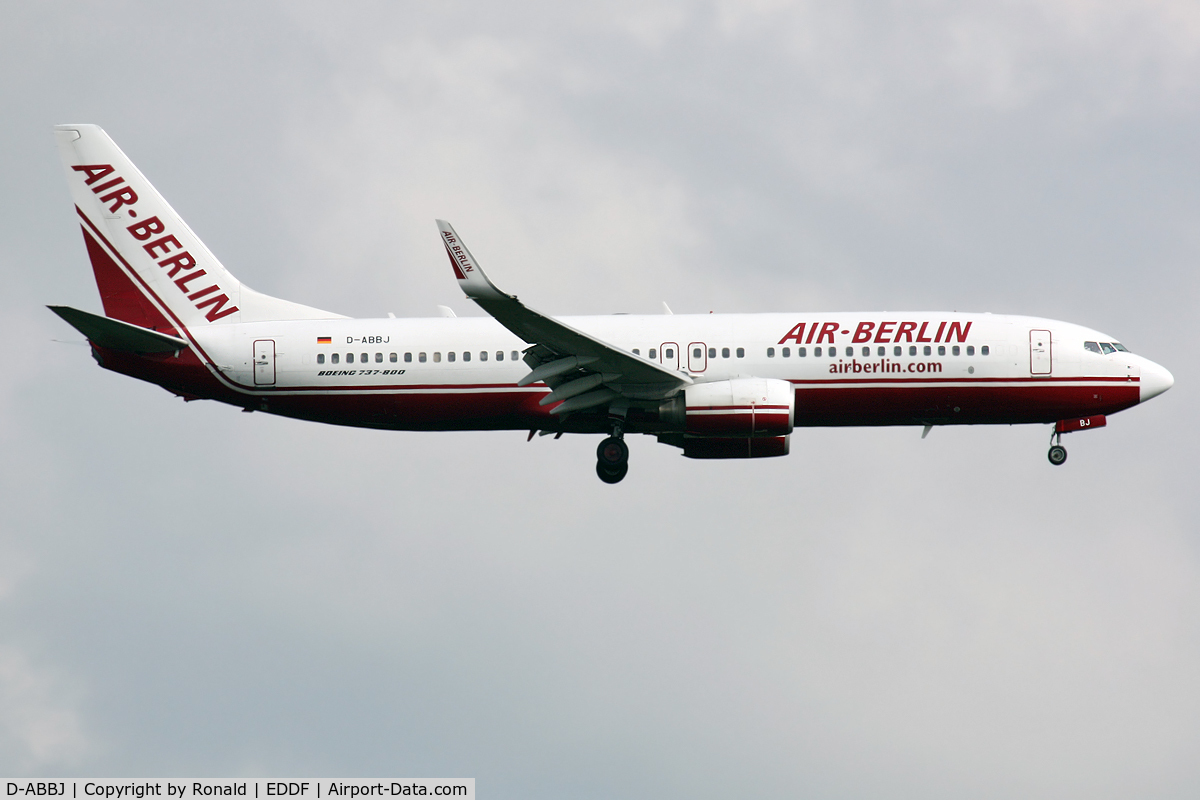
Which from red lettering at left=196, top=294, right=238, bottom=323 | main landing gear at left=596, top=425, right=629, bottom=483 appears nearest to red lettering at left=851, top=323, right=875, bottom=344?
main landing gear at left=596, top=425, right=629, bottom=483

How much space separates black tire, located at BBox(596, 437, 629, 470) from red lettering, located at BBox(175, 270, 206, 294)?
1388cm

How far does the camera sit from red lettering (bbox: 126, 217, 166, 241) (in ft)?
148

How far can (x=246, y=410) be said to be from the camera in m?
43.6

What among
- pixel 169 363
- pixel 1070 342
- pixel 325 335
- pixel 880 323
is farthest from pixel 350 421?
pixel 1070 342

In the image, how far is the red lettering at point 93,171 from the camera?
148ft

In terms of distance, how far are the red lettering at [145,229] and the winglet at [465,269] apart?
47.0ft

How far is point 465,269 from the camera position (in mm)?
35406

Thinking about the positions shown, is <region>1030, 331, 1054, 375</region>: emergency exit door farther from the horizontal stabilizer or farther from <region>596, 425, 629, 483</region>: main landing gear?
the horizontal stabilizer

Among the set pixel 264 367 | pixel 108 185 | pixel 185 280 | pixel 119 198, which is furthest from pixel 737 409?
pixel 108 185

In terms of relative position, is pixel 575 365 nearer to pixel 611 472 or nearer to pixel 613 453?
pixel 613 453

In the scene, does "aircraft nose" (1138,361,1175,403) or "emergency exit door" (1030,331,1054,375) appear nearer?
"emergency exit door" (1030,331,1054,375)

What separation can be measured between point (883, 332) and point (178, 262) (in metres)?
21.8

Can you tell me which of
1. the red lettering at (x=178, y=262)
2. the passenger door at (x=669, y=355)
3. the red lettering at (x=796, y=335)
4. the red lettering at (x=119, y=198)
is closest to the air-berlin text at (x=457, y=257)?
the passenger door at (x=669, y=355)

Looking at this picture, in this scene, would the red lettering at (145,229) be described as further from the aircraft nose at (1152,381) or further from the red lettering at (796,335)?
the aircraft nose at (1152,381)
